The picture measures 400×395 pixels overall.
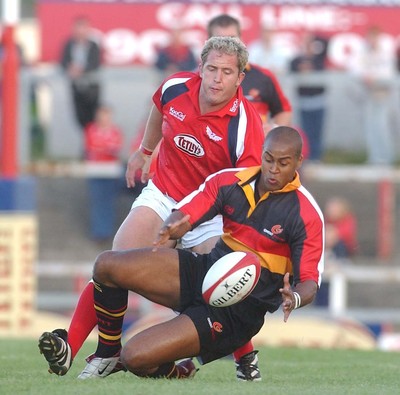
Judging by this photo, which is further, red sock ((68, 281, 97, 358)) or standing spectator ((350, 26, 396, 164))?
standing spectator ((350, 26, 396, 164))

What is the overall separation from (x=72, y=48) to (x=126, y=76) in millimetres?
1219

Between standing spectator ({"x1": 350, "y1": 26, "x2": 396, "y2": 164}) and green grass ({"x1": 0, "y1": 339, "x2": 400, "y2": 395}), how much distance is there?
6528 millimetres

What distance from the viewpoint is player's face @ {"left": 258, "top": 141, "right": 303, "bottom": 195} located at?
6.71 meters

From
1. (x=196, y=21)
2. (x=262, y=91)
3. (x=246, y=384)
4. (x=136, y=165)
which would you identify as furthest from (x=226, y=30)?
(x=196, y=21)

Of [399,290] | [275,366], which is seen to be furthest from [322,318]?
[275,366]

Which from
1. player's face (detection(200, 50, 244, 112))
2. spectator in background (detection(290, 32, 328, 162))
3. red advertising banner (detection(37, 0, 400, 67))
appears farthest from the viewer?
red advertising banner (detection(37, 0, 400, 67))

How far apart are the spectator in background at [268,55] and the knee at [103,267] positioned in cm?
827

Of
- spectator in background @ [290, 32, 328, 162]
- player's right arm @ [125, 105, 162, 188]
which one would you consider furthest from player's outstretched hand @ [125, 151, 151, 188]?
spectator in background @ [290, 32, 328, 162]

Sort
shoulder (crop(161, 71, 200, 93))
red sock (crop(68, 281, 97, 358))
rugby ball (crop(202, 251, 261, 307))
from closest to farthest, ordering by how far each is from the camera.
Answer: rugby ball (crop(202, 251, 261, 307)) < red sock (crop(68, 281, 97, 358)) < shoulder (crop(161, 71, 200, 93))

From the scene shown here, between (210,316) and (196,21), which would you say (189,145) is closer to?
(210,316)

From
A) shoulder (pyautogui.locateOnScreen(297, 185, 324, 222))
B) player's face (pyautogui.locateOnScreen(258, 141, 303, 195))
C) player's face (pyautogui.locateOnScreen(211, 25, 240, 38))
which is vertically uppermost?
player's face (pyautogui.locateOnScreen(211, 25, 240, 38))

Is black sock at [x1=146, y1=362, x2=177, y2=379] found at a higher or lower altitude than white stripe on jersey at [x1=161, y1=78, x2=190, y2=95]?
lower

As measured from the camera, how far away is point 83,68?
54.2 feet

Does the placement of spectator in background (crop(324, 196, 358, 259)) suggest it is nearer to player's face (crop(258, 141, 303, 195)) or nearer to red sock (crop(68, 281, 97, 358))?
red sock (crop(68, 281, 97, 358))
